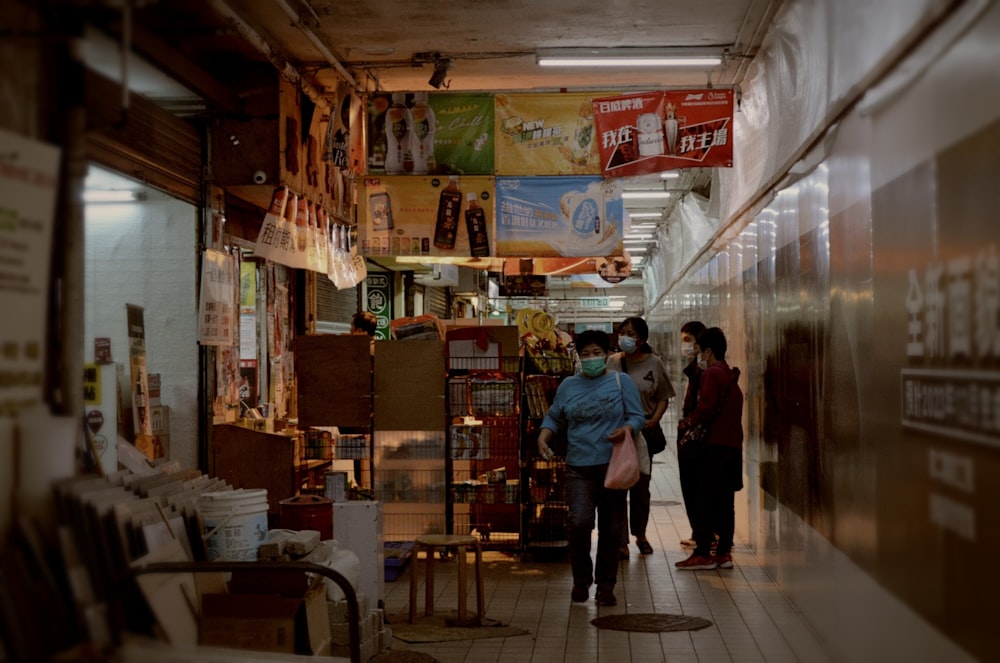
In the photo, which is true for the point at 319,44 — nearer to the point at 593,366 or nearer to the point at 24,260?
the point at 593,366

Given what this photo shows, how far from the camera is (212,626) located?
4.66 metres

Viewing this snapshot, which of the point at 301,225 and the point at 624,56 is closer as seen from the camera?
the point at 301,225

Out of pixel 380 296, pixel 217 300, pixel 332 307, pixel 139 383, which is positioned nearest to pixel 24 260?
pixel 139 383

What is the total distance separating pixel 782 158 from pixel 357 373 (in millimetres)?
3948

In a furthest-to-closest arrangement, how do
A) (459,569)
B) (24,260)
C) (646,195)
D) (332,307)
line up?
(646,195), (332,307), (459,569), (24,260)

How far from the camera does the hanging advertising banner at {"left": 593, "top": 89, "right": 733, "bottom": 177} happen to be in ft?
32.8

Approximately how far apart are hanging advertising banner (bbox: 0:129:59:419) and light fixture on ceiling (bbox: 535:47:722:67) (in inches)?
278

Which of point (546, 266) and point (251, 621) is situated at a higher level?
point (546, 266)

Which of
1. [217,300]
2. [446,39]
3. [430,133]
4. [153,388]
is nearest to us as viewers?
[153,388]

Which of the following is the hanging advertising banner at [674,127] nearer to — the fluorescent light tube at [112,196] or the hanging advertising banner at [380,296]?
the fluorescent light tube at [112,196]

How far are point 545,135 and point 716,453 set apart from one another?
3.29 m

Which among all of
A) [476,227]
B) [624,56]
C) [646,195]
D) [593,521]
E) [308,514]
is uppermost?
[646,195]

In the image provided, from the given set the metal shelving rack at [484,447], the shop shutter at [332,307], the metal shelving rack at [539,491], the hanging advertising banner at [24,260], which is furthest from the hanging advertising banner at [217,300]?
the hanging advertising banner at [24,260]

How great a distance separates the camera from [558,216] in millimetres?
10430
